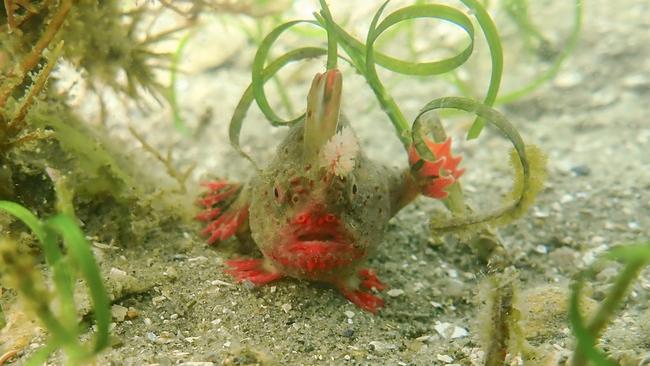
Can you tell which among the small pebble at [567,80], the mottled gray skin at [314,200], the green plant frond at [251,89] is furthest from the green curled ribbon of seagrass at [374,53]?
the small pebble at [567,80]

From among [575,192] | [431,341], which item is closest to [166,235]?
[431,341]

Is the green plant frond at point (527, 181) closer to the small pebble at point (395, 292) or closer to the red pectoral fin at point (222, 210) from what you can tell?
A: the small pebble at point (395, 292)

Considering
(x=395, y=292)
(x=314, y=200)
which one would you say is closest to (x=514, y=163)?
(x=395, y=292)

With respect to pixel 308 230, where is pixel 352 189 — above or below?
above

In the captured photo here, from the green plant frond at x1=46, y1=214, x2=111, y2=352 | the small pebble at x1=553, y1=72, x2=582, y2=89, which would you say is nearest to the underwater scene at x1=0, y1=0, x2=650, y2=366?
the green plant frond at x1=46, y1=214, x2=111, y2=352

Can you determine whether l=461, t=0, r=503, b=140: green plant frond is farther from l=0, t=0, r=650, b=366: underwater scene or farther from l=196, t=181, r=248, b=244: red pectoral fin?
l=196, t=181, r=248, b=244: red pectoral fin

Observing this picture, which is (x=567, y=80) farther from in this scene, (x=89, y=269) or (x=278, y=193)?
(x=89, y=269)

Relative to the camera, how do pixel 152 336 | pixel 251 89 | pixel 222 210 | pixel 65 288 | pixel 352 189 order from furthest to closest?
pixel 222 210 < pixel 251 89 < pixel 352 189 < pixel 152 336 < pixel 65 288
